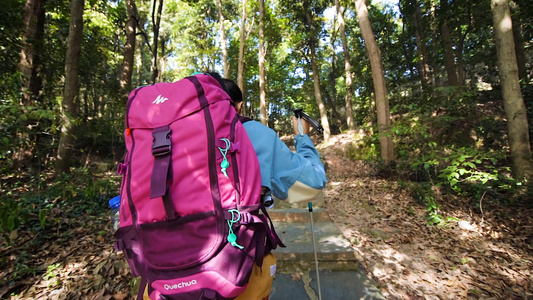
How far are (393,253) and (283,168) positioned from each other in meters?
3.22

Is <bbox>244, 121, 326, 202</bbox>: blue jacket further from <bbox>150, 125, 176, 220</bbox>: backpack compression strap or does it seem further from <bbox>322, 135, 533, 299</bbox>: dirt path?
<bbox>322, 135, 533, 299</bbox>: dirt path

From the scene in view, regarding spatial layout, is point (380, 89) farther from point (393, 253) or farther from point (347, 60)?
point (347, 60)

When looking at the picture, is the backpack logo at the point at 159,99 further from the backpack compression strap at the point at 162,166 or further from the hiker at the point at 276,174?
the hiker at the point at 276,174

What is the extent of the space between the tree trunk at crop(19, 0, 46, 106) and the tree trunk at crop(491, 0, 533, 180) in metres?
8.94

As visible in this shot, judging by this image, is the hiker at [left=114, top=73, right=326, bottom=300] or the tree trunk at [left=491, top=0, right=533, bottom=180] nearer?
the hiker at [left=114, top=73, right=326, bottom=300]

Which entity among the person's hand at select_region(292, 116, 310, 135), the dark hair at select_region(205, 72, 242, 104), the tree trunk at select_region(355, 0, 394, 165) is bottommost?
the person's hand at select_region(292, 116, 310, 135)

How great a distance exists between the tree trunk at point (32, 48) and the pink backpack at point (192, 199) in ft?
17.1

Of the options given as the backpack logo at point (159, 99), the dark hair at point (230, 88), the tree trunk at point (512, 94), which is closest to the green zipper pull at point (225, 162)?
the backpack logo at point (159, 99)

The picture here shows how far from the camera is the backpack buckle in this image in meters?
0.87

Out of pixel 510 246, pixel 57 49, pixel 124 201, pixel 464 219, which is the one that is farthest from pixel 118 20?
pixel 510 246

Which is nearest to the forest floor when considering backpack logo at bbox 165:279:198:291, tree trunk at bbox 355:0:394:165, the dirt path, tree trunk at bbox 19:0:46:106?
the dirt path

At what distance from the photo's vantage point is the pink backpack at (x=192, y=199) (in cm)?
87

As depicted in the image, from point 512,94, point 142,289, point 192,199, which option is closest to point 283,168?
point 192,199

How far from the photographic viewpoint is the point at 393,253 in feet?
11.4
